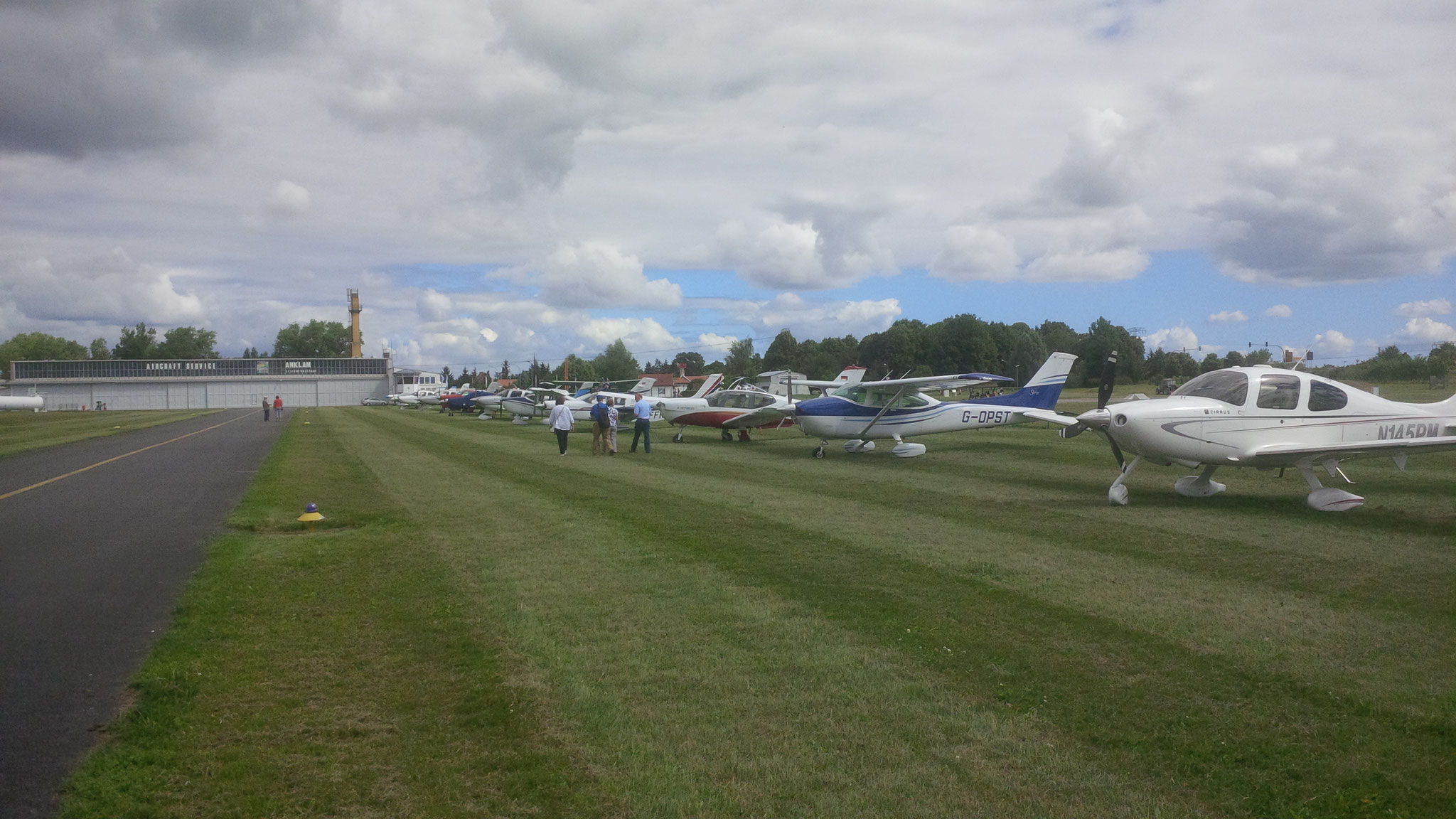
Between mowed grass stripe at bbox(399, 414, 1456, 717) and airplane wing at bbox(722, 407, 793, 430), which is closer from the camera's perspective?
mowed grass stripe at bbox(399, 414, 1456, 717)

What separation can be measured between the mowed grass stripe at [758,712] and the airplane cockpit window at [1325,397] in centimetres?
901

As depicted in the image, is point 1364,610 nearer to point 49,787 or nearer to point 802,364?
point 49,787

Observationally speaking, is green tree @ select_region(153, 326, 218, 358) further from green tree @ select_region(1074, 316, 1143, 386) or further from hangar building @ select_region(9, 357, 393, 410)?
green tree @ select_region(1074, 316, 1143, 386)

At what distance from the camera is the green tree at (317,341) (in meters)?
192

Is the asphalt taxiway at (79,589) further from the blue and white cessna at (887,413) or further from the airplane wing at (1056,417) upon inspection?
the blue and white cessna at (887,413)

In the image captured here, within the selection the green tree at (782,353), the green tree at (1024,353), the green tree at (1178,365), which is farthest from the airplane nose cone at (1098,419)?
the green tree at (782,353)

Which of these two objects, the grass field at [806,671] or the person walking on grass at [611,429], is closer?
the grass field at [806,671]

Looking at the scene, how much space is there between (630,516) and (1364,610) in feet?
26.1

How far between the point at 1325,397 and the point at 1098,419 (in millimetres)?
2987

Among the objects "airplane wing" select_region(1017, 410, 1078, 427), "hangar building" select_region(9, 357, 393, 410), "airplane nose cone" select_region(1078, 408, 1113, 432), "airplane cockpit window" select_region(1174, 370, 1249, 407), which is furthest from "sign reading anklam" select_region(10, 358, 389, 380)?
"airplane cockpit window" select_region(1174, 370, 1249, 407)

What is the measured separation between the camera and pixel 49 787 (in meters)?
3.76

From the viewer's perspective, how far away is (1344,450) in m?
11.3

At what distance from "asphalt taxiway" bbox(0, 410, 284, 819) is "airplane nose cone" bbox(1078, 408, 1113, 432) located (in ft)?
36.1

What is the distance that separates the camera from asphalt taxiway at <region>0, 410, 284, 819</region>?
4.28 metres
